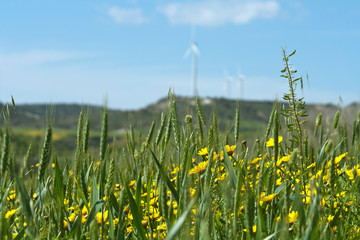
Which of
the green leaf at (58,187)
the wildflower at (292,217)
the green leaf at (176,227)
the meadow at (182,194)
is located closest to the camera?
the green leaf at (176,227)

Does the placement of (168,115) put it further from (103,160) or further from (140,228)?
(140,228)

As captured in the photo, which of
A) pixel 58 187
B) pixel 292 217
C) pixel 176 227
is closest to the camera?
pixel 176 227

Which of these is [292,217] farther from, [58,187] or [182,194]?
[58,187]

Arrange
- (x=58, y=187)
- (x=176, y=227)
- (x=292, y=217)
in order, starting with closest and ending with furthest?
(x=176, y=227)
(x=58, y=187)
(x=292, y=217)

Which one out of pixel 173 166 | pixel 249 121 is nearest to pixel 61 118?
pixel 249 121

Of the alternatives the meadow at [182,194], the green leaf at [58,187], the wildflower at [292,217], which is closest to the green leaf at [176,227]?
the meadow at [182,194]

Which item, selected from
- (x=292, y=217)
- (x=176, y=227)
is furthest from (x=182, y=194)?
(x=176, y=227)

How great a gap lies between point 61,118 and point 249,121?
53703 mm

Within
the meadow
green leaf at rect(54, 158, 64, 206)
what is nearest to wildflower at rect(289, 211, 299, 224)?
the meadow

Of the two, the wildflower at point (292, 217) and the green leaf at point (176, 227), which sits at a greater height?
the green leaf at point (176, 227)

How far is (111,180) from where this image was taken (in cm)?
171

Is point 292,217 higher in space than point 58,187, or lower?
lower

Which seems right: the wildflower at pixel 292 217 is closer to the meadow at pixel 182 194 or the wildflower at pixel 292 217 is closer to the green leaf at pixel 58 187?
the meadow at pixel 182 194

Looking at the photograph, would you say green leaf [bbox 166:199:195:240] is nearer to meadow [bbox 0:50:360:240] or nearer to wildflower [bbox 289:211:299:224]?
meadow [bbox 0:50:360:240]
